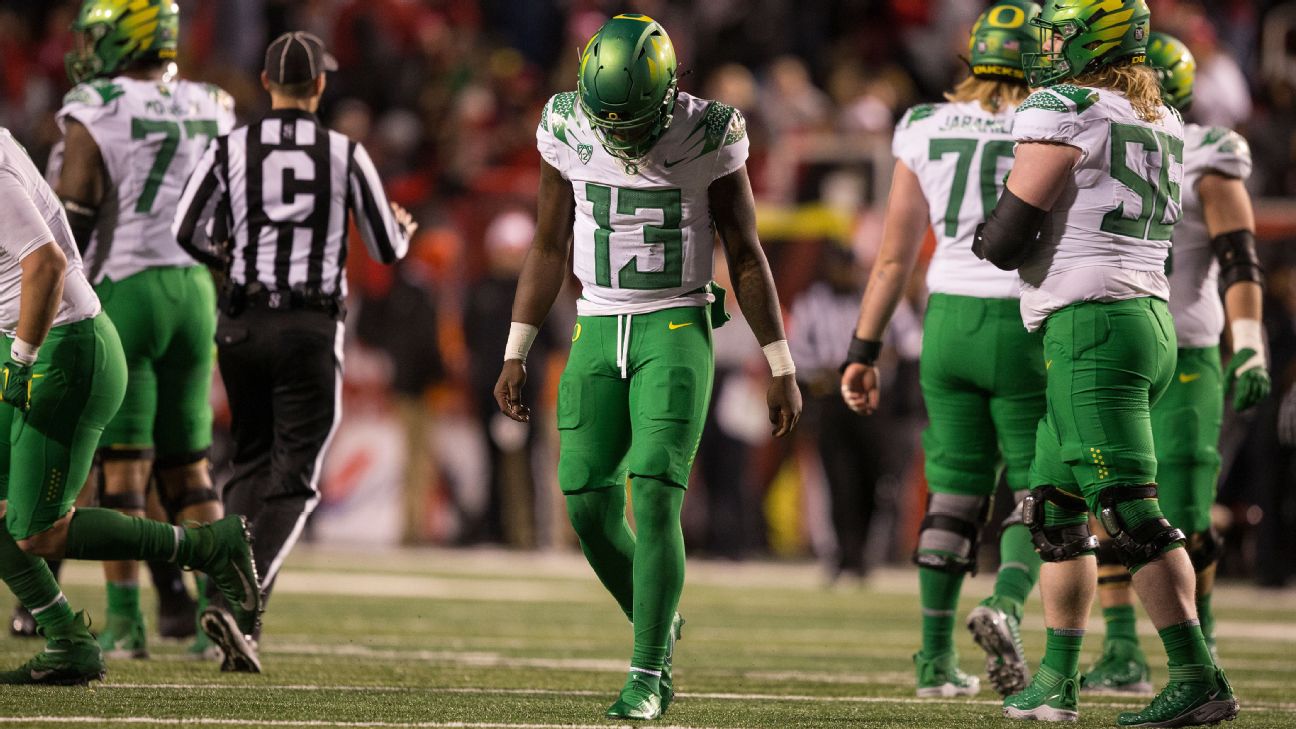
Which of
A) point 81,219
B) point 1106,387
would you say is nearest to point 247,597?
point 81,219

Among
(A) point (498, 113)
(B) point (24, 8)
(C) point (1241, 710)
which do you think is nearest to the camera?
(C) point (1241, 710)

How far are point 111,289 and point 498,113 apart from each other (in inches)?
360

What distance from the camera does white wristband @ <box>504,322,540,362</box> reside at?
5.76 metres

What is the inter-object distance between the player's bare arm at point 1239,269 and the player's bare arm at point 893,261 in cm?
104

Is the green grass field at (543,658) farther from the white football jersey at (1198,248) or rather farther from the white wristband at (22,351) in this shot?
the white football jersey at (1198,248)

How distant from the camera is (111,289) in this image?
7.29m

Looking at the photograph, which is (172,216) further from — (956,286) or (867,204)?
(867,204)

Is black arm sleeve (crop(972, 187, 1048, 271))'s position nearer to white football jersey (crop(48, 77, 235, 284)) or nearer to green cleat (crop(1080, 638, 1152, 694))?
green cleat (crop(1080, 638, 1152, 694))

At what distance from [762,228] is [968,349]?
762 centimetres

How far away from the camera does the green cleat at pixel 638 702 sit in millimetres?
5340

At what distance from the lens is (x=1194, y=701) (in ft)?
17.6

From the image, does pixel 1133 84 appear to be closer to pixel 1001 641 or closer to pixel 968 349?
pixel 968 349

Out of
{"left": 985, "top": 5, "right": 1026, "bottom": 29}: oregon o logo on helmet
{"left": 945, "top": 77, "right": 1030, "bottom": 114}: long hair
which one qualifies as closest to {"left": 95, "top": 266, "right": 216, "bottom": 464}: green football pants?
{"left": 945, "top": 77, "right": 1030, "bottom": 114}: long hair

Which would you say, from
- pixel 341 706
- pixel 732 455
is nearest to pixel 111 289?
pixel 341 706
